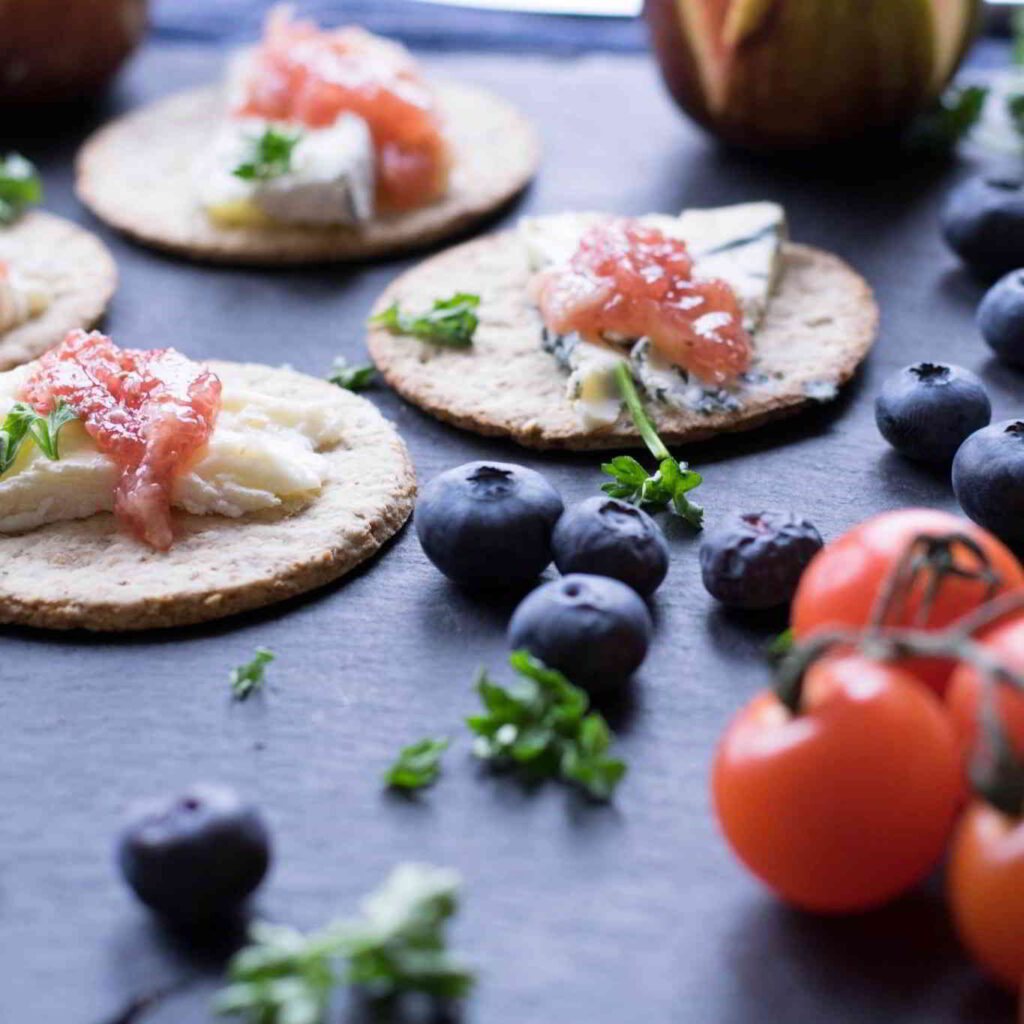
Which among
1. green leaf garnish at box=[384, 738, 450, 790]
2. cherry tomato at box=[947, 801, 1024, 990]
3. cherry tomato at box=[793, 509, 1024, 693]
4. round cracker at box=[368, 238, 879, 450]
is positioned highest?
cherry tomato at box=[793, 509, 1024, 693]

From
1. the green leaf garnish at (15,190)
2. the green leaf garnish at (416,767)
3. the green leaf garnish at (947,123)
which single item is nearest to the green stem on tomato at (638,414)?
the green leaf garnish at (416,767)

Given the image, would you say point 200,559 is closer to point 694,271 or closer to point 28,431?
point 28,431

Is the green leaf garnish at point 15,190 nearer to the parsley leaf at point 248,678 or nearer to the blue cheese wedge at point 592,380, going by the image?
the blue cheese wedge at point 592,380

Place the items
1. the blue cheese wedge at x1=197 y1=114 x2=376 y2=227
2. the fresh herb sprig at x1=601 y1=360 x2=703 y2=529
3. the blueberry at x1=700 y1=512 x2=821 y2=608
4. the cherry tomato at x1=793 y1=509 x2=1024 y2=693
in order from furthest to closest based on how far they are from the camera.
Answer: the blue cheese wedge at x1=197 y1=114 x2=376 y2=227, the fresh herb sprig at x1=601 y1=360 x2=703 y2=529, the blueberry at x1=700 y1=512 x2=821 y2=608, the cherry tomato at x1=793 y1=509 x2=1024 y2=693

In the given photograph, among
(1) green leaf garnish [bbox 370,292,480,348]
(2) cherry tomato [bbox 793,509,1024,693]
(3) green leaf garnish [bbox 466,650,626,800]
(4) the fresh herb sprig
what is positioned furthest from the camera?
(1) green leaf garnish [bbox 370,292,480,348]

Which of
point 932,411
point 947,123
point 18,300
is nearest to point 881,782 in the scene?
point 932,411

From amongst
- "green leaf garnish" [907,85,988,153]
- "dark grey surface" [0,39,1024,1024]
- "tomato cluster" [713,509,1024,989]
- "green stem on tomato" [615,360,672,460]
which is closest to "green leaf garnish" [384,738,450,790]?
"dark grey surface" [0,39,1024,1024]

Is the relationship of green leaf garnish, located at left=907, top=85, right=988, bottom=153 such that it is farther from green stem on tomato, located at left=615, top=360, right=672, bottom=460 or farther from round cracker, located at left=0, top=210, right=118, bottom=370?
round cracker, located at left=0, top=210, right=118, bottom=370
